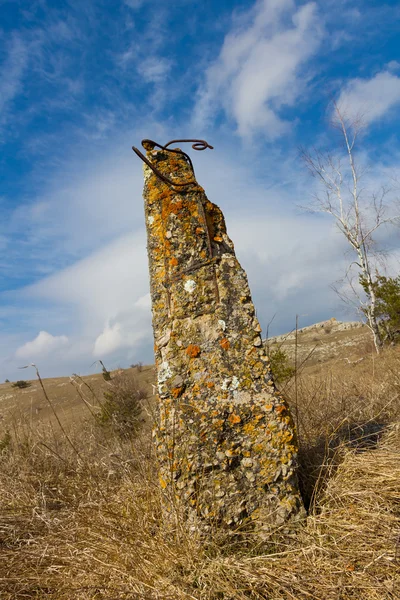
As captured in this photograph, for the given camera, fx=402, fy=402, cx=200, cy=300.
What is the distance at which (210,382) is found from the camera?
253 centimetres

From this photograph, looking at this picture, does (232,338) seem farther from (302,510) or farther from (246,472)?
(302,510)

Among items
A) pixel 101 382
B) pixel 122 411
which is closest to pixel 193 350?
pixel 122 411

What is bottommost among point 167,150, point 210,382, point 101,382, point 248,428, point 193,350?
point 248,428

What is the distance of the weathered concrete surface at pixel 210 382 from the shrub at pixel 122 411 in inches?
39.0

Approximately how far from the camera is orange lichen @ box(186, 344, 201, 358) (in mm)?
2626

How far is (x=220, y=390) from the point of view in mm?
2502

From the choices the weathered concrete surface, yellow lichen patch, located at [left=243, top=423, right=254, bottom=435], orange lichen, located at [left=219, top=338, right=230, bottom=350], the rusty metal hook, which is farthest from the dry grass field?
the rusty metal hook

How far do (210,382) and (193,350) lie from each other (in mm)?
244

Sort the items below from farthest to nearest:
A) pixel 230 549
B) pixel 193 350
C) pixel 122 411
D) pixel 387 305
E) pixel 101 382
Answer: pixel 387 305 < pixel 101 382 < pixel 122 411 < pixel 193 350 < pixel 230 549

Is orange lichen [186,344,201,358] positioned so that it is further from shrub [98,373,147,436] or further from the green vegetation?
the green vegetation

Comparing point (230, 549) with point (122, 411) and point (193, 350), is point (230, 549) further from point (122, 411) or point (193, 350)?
point (122, 411)

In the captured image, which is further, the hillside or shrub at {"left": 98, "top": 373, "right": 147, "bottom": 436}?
the hillside

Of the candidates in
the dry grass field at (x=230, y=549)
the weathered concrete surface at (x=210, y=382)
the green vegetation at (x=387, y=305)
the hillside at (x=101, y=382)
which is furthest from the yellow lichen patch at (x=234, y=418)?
the green vegetation at (x=387, y=305)

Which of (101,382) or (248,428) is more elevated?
(101,382)
